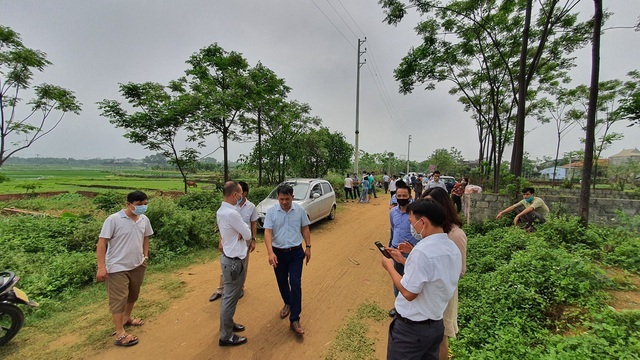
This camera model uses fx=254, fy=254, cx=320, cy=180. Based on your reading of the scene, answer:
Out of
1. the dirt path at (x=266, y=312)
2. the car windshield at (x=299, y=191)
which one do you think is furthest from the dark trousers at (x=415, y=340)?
the car windshield at (x=299, y=191)

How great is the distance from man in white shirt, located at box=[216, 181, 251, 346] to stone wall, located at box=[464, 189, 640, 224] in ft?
23.2

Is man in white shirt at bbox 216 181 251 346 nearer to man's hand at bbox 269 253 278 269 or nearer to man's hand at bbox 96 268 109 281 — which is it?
man's hand at bbox 269 253 278 269

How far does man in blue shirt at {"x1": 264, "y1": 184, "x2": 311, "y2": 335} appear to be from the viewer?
2.98m

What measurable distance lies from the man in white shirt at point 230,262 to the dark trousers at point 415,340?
1.76 meters

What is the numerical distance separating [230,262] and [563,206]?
851 centimetres

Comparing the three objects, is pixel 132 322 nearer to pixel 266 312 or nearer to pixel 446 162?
pixel 266 312

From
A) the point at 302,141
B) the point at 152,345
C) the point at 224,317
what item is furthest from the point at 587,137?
the point at 302,141

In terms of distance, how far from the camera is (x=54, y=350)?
2.71 meters

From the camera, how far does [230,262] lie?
109 inches

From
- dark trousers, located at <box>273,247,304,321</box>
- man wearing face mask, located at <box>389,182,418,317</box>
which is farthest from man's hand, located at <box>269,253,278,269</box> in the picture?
man wearing face mask, located at <box>389,182,418,317</box>

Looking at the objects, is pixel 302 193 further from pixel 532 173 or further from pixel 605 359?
pixel 532 173

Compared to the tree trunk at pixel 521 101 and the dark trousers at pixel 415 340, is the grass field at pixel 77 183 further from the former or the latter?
the dark trousers at pixel 415 340

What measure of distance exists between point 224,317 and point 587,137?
780 cm

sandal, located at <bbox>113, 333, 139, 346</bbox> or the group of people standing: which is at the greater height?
the group of people standing
